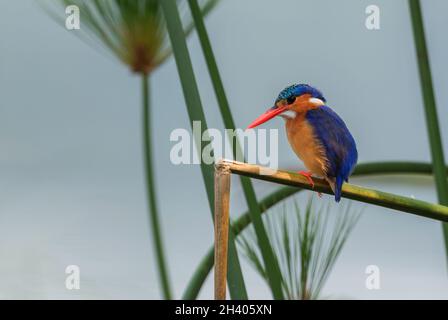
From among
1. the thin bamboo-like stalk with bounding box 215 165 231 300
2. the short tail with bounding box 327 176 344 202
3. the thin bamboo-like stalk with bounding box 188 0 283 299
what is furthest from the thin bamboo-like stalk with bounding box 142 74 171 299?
the thin bamboo-like stalk with bounding box 215 165 231 300

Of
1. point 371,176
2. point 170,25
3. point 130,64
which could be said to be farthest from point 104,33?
point 170,25

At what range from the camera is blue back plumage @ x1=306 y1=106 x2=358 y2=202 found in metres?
0.84

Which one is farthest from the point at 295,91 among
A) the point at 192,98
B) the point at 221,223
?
the point at 221,223

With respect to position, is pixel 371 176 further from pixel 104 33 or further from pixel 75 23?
pixel 104 33

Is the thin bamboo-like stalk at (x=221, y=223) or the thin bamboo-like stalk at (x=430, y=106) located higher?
the thin bamboo-like stalk at (x=430, y=106)

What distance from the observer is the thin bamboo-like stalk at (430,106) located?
1.13 metres

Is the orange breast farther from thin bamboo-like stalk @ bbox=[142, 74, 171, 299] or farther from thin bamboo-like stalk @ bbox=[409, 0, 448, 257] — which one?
thin bamboo-like stalk @ bbox=[142, 74, 171, 299]

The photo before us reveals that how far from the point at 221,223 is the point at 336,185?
19cm

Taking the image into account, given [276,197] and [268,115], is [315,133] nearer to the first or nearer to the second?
[268,115]

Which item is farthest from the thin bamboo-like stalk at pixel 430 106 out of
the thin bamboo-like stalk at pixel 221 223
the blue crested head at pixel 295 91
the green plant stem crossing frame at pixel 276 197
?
the thin bamboo-like stalk at pixel 221 223

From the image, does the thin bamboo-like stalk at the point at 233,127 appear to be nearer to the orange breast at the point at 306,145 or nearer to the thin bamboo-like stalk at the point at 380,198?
the orange breast at the point at 306,145

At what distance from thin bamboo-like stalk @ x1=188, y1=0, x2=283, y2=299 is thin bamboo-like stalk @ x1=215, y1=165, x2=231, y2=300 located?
356 mm

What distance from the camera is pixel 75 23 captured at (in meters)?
1.36

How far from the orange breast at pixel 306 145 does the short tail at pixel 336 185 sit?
0.02 metres
